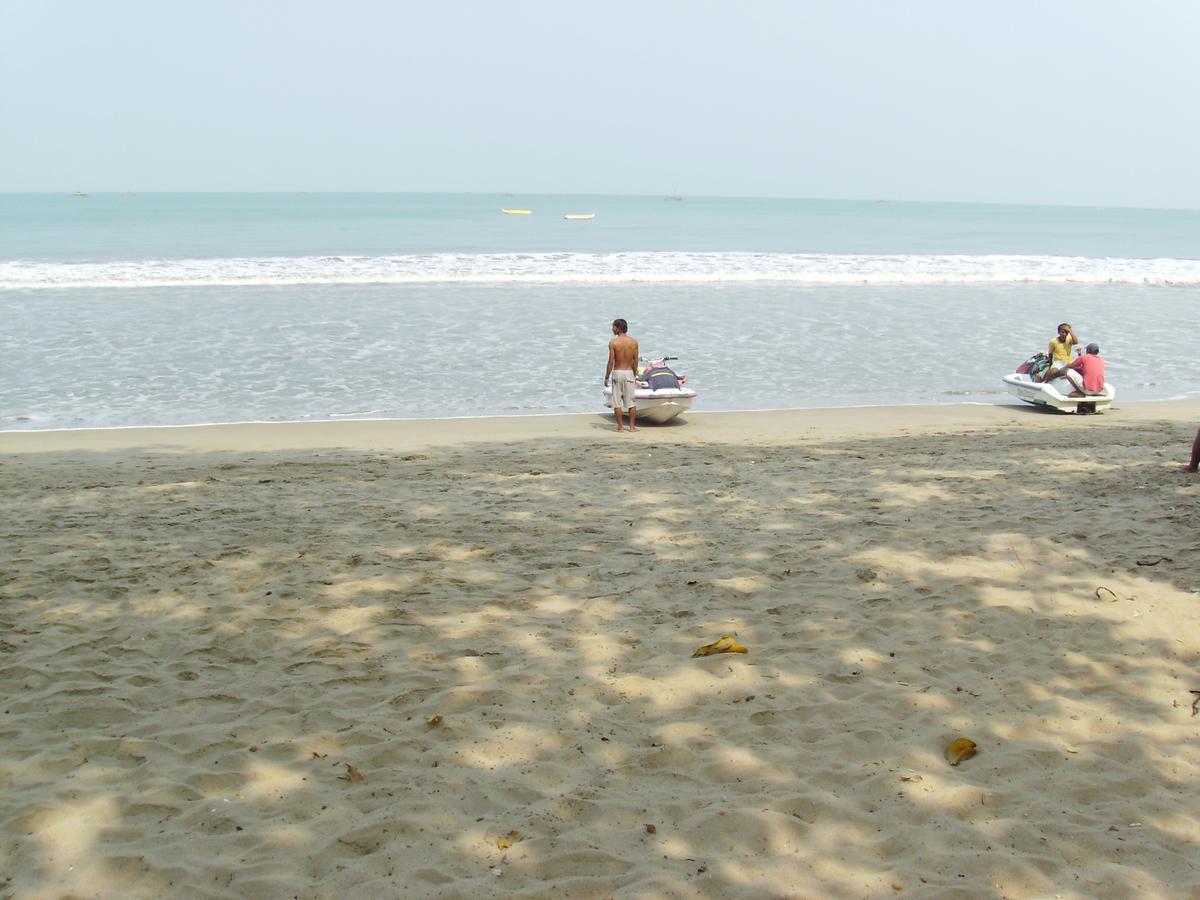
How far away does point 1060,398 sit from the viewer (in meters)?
15.4

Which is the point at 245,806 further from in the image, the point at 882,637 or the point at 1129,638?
the point at 1129,638

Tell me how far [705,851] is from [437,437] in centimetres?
956


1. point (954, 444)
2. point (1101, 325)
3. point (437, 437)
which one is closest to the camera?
point (954, 444)

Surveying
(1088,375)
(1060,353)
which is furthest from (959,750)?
(1060,353)

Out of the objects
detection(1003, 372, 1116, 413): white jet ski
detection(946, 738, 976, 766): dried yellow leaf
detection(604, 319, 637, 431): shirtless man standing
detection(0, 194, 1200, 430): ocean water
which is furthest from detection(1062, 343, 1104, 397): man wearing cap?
detection(946, 738, 976, 766): dried yellow leaf

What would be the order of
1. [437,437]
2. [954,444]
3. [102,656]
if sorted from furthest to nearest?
[437,437]
[954,444]
[102,656]

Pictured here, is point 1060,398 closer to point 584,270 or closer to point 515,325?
point 515,325

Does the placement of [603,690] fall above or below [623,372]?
below

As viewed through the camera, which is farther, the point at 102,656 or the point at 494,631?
the point at 494,631

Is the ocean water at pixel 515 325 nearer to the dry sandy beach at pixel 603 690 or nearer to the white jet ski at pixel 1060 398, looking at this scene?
the white jet ski at pixel 1060 398

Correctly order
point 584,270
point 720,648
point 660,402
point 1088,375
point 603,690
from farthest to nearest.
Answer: point 584,270
point 1088,375
point 660,402
point 720,648
point 603,690

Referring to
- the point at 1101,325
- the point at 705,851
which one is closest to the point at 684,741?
the point at 705,851

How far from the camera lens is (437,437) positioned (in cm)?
1268

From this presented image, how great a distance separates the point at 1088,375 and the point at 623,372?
23.5 ft
